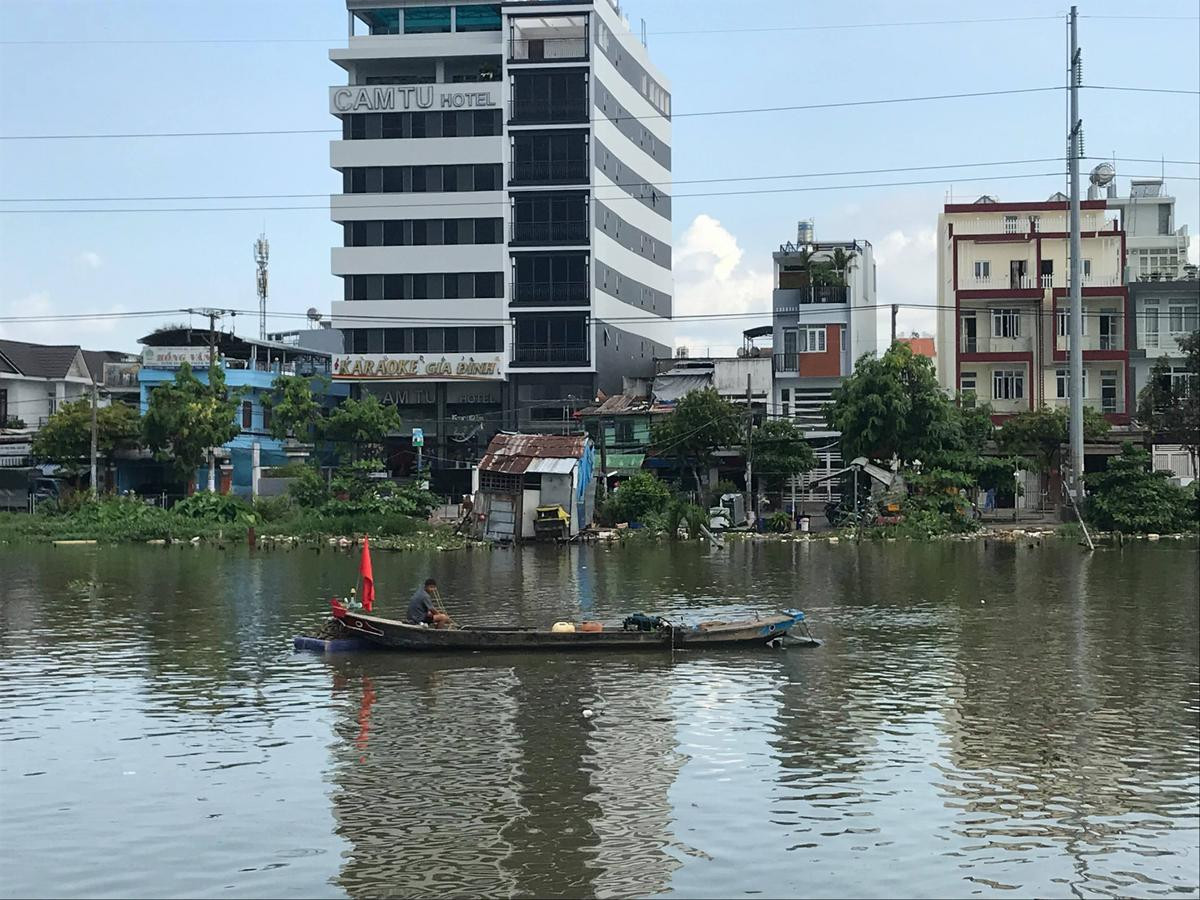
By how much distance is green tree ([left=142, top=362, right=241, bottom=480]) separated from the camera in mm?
66000

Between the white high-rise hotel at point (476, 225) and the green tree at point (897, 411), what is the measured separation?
21.3 meters

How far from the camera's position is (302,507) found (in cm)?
6469

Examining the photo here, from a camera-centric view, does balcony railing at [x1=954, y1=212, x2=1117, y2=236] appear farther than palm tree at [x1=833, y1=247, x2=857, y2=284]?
No

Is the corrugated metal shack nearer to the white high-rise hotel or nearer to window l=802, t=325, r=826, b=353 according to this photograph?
the white high-rise hotel

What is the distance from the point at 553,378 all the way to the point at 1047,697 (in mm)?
56796

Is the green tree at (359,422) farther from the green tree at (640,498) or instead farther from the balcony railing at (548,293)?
the green tree at (640,498)

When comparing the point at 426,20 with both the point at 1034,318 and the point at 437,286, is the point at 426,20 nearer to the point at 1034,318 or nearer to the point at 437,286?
the point at 437,286

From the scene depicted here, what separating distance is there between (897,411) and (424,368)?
1150 inches

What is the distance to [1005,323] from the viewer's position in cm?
7131

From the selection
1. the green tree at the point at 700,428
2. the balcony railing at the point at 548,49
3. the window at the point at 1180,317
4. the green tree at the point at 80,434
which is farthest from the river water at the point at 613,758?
the balcony railing at the point at 548,49

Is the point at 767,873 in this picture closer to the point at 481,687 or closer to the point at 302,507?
the point at 481,687

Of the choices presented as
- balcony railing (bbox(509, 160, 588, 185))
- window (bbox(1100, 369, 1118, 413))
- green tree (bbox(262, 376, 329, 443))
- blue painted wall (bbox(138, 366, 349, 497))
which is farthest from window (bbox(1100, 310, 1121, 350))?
blue painted wall (bbox(138, 366, 349, 497))

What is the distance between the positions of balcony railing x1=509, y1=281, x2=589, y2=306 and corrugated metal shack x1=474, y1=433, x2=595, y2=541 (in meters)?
18.3

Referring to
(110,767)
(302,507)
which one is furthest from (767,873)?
(302,507)
